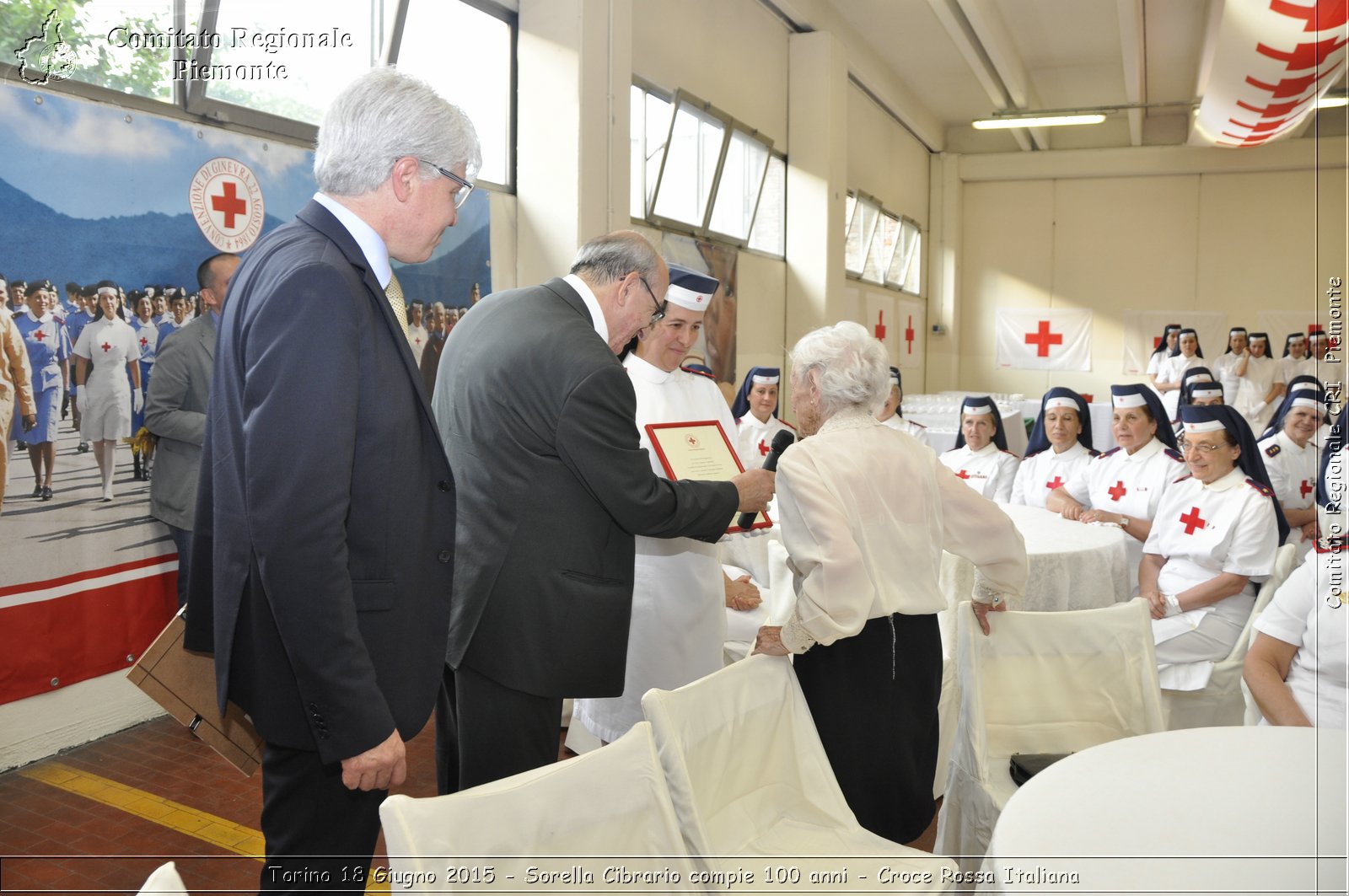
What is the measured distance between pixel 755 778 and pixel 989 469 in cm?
375

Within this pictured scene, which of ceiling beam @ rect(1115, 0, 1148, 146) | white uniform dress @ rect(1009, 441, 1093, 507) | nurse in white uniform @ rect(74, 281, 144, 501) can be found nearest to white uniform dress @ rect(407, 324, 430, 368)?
nurse in white uniform @ rect(74, 281, 144, 501)

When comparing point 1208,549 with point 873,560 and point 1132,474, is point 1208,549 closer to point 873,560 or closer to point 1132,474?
point 1132,474

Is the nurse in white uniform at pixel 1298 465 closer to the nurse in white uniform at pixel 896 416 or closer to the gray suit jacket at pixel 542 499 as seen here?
the nurse in white uniform at pixel 896 416

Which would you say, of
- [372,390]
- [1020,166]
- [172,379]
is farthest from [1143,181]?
[372,390]

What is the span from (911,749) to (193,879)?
1.94 meters

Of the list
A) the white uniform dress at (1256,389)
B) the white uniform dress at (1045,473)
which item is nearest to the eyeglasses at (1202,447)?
the white uniform dress at (1045,473)

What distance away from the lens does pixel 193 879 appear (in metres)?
2.67

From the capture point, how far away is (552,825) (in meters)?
1.46

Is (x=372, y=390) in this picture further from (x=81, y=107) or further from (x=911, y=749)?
(x=81, y=107)

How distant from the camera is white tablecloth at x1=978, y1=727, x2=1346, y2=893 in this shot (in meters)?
1.39

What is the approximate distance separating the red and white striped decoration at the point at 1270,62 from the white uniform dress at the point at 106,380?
186 inches

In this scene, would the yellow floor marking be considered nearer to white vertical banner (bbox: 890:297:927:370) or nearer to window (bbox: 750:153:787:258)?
window (bbox: 750:153:787:258)

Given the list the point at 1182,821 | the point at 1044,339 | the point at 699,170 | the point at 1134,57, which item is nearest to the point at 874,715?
the point at 1182,821

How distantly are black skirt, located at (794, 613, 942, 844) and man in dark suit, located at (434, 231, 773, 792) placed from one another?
1.64ft
